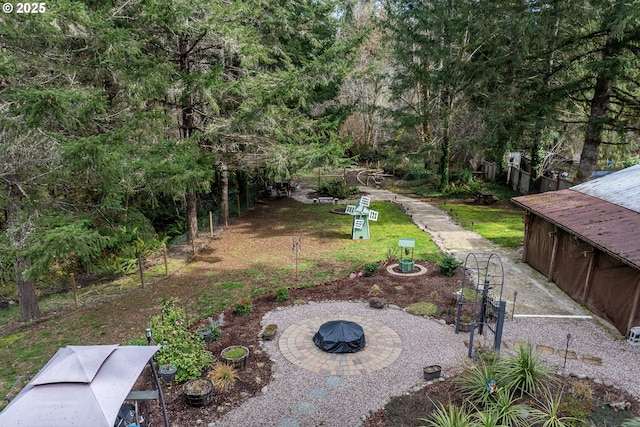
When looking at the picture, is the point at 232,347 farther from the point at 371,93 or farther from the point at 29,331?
the point at 371,93

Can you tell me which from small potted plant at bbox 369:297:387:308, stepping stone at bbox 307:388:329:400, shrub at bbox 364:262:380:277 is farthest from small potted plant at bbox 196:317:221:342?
shrub at bbox 364:262:380:277

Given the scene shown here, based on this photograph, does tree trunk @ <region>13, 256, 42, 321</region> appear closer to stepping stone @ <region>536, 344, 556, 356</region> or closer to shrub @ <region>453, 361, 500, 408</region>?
shrub @ <region>453, 361, 500, 408</region>

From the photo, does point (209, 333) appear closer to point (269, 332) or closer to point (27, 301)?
point (269, 332)

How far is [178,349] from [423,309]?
20.0ft

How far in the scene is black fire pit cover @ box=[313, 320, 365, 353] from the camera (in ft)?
27.5

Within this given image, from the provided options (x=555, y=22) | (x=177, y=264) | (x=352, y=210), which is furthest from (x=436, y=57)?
(x=177, y=264)

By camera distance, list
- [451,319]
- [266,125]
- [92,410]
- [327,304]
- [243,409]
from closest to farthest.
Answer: [92,410]
[243,409]
[451,319]
[327,304]
[266,125]

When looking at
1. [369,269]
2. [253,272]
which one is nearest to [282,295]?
[253,272]

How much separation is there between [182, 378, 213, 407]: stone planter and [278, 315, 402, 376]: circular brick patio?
6.02ft

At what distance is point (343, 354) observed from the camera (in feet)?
27.6

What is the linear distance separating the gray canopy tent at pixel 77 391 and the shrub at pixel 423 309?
6851 millimetres

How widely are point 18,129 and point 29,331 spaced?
524 centimetres

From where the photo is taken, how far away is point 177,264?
48.1 feet

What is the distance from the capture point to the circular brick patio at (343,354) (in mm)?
7929
